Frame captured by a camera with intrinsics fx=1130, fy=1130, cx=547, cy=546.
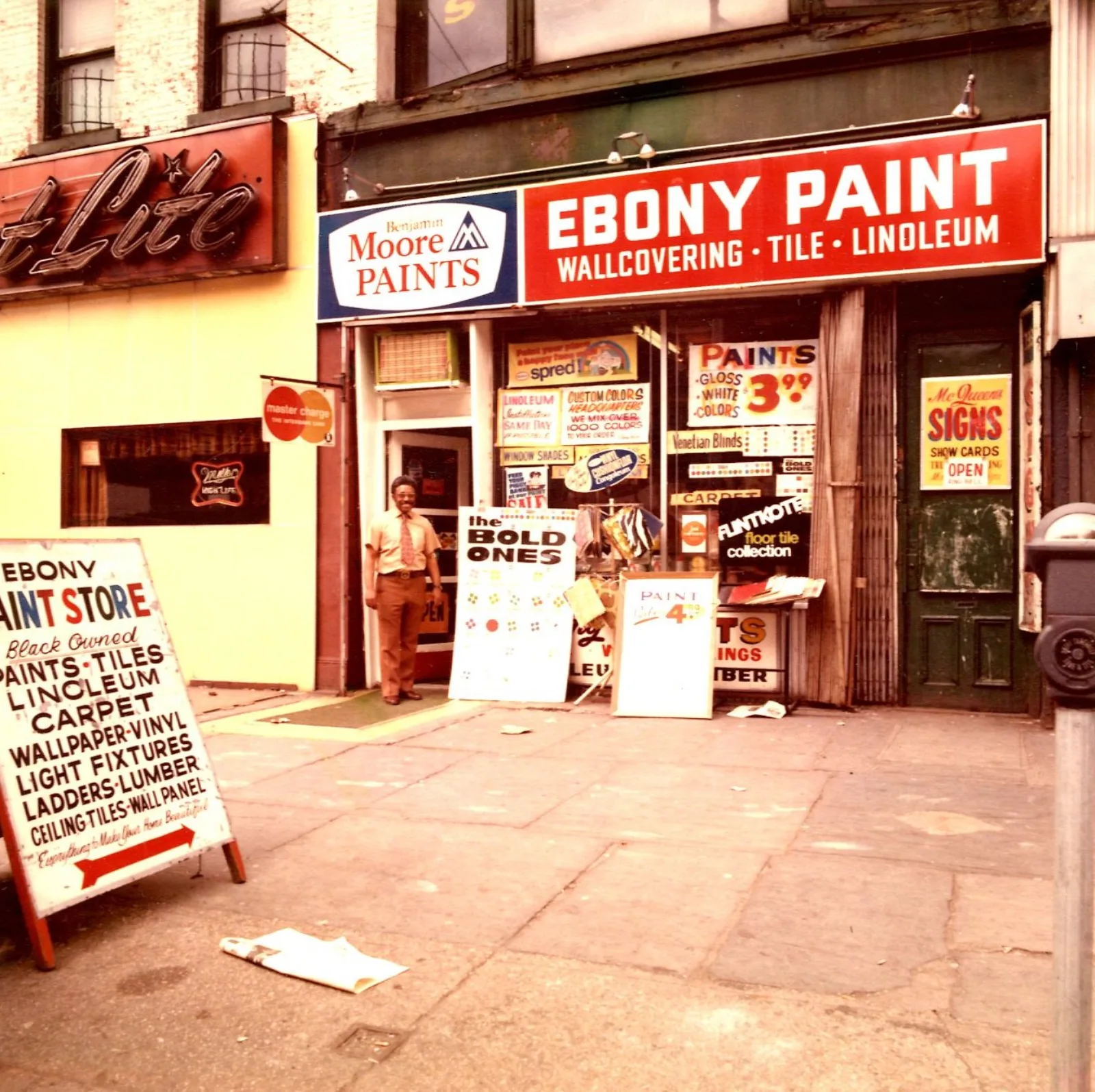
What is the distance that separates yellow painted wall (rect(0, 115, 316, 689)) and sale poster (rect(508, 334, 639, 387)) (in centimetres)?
203

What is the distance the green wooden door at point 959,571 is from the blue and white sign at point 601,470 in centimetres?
231

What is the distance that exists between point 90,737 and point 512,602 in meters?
5.56

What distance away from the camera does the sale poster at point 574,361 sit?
32.3ft

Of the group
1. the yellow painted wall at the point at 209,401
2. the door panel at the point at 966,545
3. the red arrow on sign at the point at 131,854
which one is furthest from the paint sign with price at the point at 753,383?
the red arrow on sign at the point at 131,854

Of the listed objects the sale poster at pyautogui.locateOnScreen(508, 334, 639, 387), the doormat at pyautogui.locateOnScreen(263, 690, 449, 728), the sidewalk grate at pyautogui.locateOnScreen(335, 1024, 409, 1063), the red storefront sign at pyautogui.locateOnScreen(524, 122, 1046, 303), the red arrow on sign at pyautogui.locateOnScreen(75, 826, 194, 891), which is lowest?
the sidewalk grate at pyautogui.locateOnScreen(335, 1024, 409, 1063)

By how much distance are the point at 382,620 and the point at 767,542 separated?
10.9 ft

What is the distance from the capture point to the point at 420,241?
400 inches

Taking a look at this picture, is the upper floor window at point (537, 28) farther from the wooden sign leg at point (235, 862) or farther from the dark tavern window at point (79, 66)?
the wooden sign leg at point (235, 862)

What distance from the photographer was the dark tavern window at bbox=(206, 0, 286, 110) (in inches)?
439

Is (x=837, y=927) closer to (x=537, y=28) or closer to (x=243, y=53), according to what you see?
(x=537, y=28)

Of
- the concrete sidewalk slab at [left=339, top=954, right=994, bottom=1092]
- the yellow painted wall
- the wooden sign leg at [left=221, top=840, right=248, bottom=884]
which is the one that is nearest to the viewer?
→ the concrete sidewalk slab at [left=339, top=954, right=994, bottom=1092]

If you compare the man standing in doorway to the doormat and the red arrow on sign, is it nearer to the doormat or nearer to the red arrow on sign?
the doormat

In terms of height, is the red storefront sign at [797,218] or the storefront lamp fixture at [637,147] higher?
the storefront lamp fixture at [637,147]

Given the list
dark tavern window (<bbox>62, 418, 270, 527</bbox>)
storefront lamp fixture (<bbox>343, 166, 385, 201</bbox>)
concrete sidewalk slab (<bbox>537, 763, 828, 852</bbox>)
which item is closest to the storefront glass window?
storefront lamp fixture (<bbox>343, 166, 385, 201</bbox>)
